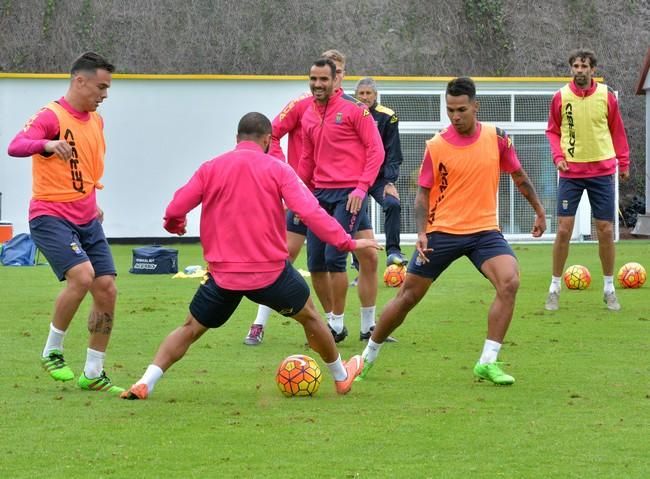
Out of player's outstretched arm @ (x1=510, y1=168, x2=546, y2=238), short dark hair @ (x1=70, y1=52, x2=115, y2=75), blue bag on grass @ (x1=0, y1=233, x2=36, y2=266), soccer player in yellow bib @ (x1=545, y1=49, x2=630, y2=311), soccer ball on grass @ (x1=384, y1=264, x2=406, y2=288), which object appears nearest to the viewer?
short dark hair @ (x1=70, y1=52, x2=115, y2=75)

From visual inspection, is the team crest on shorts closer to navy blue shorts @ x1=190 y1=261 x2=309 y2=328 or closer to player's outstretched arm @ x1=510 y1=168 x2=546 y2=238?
navy blue shorts @ x1=190 y1=261 x2=309 y2=328

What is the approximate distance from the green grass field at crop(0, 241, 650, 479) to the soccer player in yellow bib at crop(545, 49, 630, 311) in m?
0.89

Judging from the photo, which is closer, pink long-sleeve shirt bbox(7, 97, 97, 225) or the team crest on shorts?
pink long-sleeve shirt bbox(7, 97, 97, 225)

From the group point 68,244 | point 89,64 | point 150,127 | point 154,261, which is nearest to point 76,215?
point 68,244

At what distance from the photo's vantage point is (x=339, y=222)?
1041 centimetres

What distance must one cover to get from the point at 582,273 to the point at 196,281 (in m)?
5.28

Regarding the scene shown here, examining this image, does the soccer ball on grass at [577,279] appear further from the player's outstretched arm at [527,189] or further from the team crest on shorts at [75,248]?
the team crest on shorts at [75,248]

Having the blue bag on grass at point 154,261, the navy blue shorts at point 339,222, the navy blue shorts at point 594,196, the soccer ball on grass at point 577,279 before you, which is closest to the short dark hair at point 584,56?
the navy blue shorts at point 594,196

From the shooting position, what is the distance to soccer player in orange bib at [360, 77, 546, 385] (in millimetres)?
8438

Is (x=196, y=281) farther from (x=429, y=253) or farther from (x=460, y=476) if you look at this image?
(x=460, y=476)

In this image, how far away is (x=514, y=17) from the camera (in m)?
35.3

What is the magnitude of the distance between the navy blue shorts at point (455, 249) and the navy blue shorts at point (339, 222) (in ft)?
6.06

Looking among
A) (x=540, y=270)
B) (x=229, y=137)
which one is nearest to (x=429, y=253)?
(x=540, y=270)

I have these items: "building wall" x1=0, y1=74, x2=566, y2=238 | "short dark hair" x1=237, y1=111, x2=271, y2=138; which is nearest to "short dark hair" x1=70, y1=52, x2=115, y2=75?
"short dark hair" x1=237, y1=111, x2=271, y2=138
